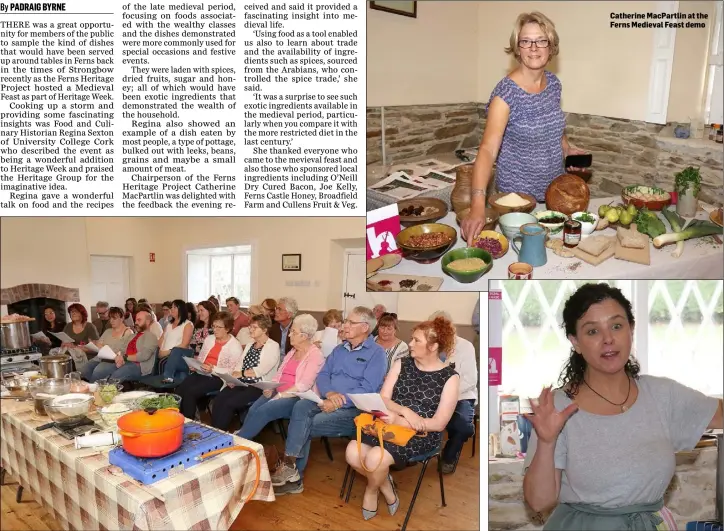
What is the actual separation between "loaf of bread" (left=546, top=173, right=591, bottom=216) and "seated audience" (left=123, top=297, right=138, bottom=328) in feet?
4.80

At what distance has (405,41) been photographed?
8.18 feet

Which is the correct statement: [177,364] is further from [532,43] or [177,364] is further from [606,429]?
[532,43]

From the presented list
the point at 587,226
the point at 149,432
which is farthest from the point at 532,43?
the point at 149,432

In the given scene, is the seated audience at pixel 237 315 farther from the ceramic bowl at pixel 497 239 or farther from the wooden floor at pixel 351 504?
the ceramic bowl at pixel 497 239

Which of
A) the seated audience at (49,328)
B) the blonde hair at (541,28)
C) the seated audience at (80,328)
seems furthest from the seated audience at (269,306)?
the blonde hair at (541,28)

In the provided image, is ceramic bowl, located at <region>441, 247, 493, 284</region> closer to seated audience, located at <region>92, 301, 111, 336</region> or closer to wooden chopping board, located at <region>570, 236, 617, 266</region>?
wooden chopping board, located at <region>570, 236, 617, 266</region>

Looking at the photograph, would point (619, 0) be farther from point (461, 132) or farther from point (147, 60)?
point (147, 60)

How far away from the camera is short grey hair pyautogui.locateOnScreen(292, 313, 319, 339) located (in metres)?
2.08

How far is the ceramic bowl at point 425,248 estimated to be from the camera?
73.6 inches

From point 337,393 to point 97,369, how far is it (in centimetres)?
86

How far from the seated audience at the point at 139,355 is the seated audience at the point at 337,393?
55 cm

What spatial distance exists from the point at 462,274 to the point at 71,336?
1.38 m

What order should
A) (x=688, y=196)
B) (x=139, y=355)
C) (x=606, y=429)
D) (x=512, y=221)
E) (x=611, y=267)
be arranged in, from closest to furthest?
1. (x=606, y=429)
2. (x=611, y=267)
3. (x=512, y=221)
4. (x=688, y=196)
5. (x=139, y=355)

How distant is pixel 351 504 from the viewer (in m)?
→ 2.14
